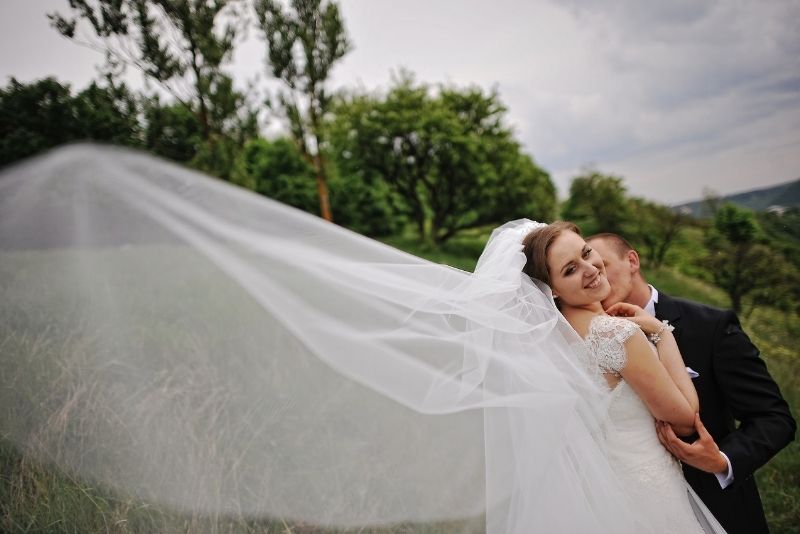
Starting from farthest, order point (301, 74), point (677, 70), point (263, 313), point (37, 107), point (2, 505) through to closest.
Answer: point (301, 74), point (677, 70), point (37, 107), point (263, 313), point (2, 505)

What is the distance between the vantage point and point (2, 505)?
1854 mm

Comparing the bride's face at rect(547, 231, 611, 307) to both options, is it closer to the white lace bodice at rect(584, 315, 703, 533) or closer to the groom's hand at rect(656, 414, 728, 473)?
the white lace bodice at rect(584, 315, 703, 533)

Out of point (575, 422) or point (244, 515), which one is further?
point (244, 515)

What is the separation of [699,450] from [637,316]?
2.16ft

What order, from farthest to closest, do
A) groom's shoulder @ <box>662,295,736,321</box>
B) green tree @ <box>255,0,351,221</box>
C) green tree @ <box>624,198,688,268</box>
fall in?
green tree @ <box>624,198,688,268</box>, green tree @ <box>255,0,351,221</box>, groom's shoulder @ <box>662,295,736,321</box>

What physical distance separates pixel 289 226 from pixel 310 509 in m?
1.67

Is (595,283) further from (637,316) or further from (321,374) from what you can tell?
(321,374)

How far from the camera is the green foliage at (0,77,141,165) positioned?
634 cm

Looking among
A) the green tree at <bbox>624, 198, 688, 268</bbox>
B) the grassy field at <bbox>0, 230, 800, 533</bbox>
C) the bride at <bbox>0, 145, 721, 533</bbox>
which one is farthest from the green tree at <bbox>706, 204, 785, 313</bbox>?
the grassy field at <bbox>0, 230, 800, 533</bbox>

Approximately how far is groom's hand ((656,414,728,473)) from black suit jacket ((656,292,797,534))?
0.09 meters

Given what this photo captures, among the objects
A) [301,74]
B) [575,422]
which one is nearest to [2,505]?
[575,422]

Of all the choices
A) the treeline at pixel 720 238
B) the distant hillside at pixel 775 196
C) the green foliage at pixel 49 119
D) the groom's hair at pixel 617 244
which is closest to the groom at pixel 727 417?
the groom's hair at pixel 617 244

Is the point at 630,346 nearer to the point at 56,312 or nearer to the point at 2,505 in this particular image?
the point at 2,505

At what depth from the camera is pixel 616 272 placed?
2.32m
